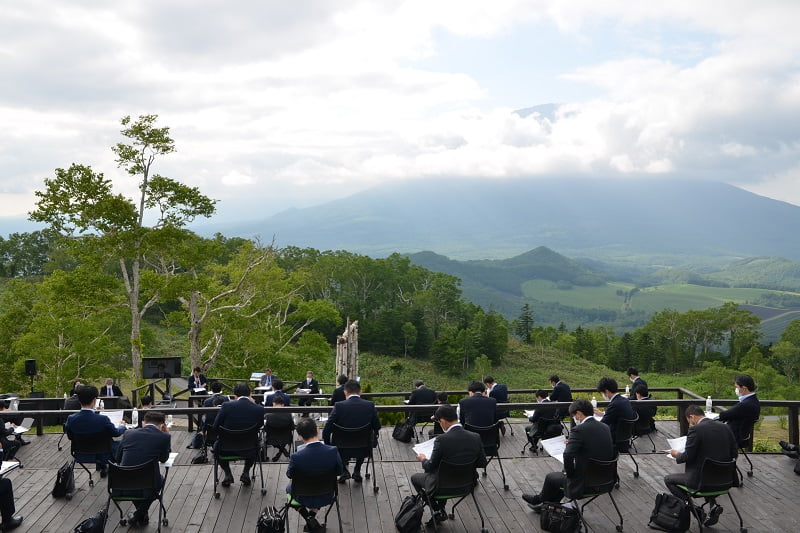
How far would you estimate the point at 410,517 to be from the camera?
6.20 m

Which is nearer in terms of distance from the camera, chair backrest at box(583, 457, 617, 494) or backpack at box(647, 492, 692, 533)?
chair backrest at box(583, 457, 617, 494)

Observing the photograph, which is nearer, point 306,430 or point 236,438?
point 306,430

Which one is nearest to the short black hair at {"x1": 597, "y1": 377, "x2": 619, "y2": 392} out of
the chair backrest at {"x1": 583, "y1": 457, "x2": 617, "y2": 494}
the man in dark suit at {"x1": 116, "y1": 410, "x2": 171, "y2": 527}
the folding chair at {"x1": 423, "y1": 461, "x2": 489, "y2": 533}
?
the chair backrest at {"x1": 583, "y1": 457, "x2": 617, "y2": 494}

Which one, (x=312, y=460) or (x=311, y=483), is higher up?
(x=312, y=460)

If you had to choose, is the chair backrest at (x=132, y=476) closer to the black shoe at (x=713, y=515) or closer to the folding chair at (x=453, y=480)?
the folding chair at (x=453, y=480)

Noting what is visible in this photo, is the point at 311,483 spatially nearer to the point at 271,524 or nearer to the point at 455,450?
the point at 271,524

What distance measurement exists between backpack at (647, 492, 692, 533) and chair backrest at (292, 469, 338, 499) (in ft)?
11.5

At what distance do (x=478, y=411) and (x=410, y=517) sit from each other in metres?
1.78

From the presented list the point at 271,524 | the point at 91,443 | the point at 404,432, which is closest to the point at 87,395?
the point at 91,443

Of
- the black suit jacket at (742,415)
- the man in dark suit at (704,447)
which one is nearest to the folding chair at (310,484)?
the man in dark suit at (704,447)

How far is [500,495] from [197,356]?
17082 millimetres

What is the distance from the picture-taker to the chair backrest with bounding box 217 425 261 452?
7094mm

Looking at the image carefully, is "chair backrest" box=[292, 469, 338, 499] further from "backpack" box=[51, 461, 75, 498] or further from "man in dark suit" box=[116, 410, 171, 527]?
"backpack" box=[51, 461, 75, 498]

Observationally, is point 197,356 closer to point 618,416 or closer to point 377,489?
point 377,489
